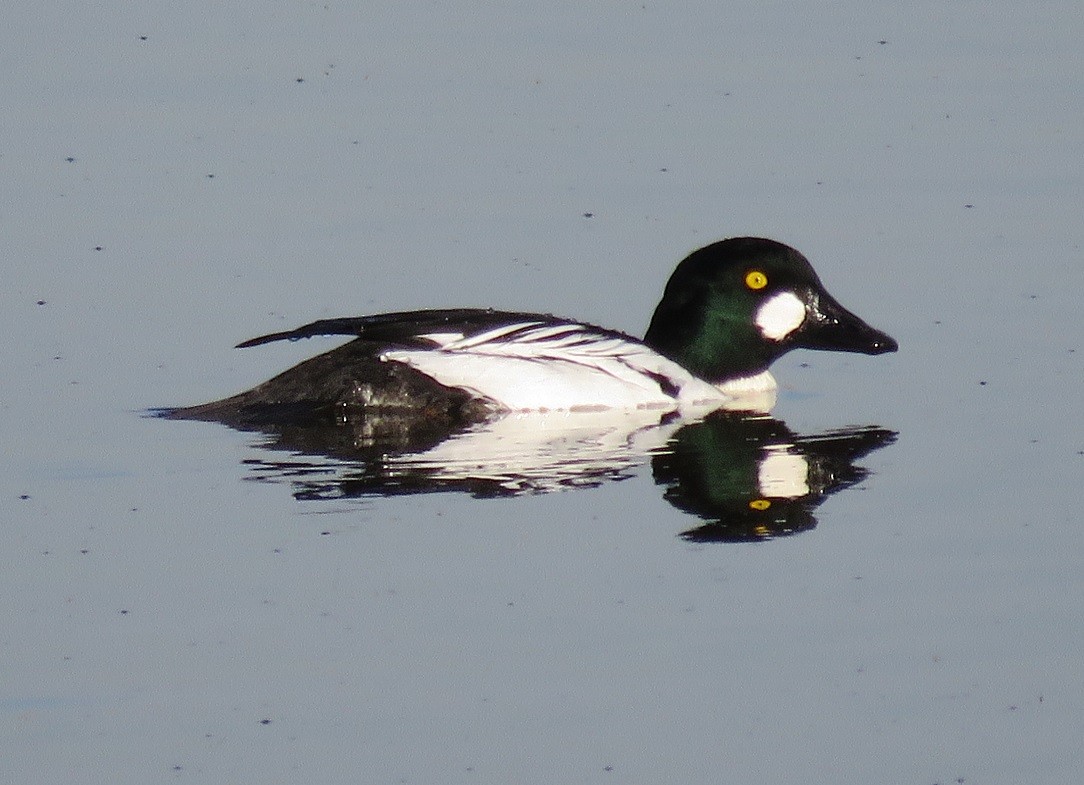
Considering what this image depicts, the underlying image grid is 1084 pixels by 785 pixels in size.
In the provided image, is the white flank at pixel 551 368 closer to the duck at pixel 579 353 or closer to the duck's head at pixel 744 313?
the duck at pixel 579 353

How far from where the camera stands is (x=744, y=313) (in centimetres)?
A: 1254

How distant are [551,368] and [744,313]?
1435 millimetres

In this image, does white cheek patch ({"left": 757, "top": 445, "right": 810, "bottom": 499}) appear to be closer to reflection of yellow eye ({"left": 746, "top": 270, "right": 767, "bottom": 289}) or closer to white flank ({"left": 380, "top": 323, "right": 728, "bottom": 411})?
white flank ({"left": 380, "top": 323, "right": 728, "bottom": 411})

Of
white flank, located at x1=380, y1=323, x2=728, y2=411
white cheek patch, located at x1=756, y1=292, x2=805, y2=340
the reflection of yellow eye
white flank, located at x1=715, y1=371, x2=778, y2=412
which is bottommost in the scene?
white flank, located at x1=715, y1=371, x2=778, y2=412

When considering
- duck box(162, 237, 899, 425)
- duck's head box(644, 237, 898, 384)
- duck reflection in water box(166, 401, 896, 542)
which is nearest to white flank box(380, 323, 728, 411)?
duck box(162, 237, 899, 425)

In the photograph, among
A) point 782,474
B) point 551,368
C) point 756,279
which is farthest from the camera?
point 756,279

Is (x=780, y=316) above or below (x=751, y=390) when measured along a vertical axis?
above

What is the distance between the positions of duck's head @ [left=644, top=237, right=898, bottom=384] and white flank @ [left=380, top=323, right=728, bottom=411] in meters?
0.50

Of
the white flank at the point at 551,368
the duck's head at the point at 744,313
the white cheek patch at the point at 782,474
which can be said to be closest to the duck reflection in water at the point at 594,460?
the white cheek patch at the point at 782,474

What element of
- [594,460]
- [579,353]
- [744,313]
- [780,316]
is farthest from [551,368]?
[780,316]

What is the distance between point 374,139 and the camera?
1569cm

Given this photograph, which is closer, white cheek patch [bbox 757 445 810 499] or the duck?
white cheek patch [bbox 757 445 810 499]

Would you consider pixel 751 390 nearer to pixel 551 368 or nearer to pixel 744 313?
Answer: pixel 744 313

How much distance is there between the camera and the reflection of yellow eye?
12.5 meters
